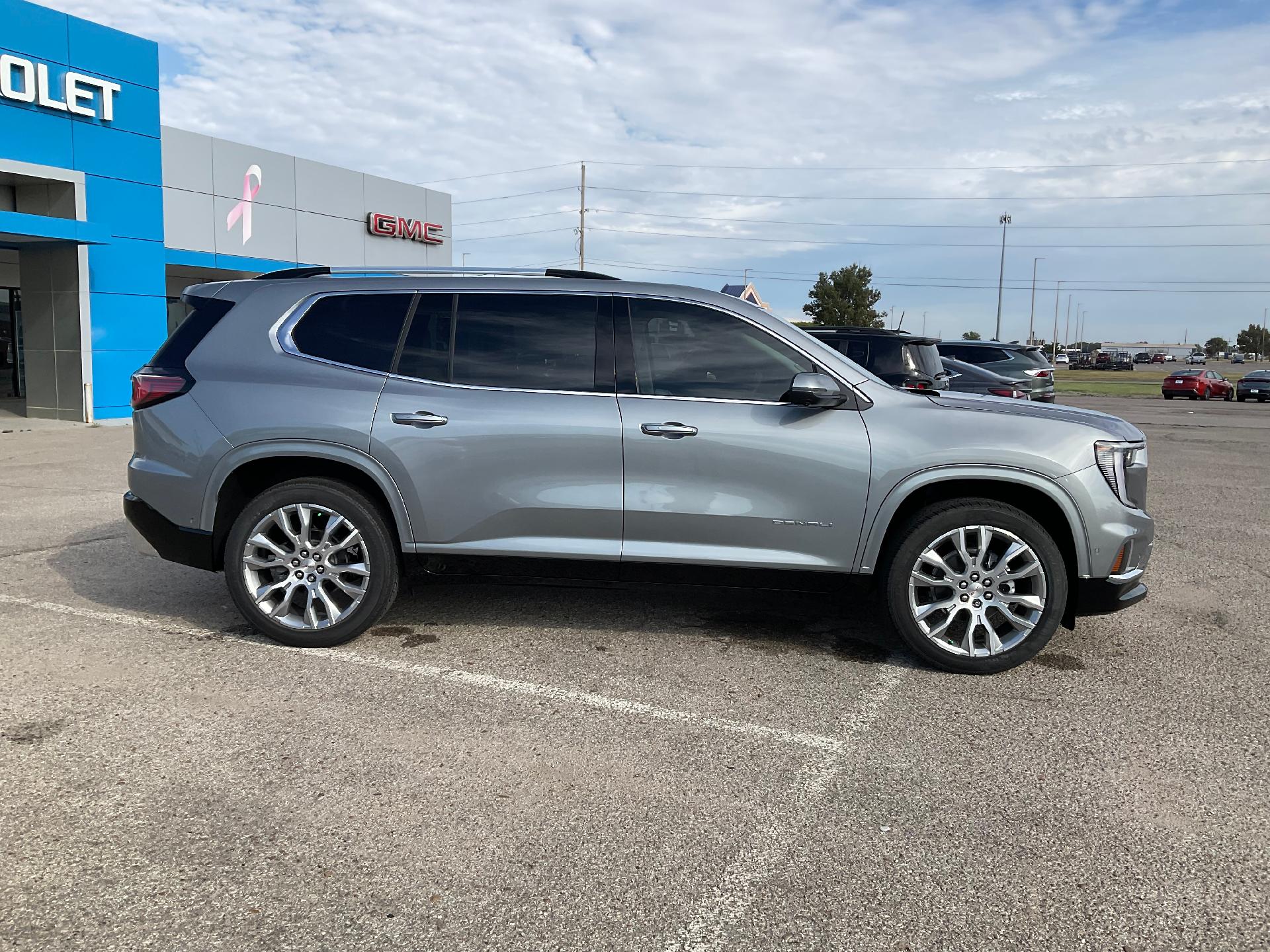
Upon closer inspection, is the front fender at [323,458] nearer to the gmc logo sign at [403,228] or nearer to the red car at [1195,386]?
the gmc logo sign at [403,228]

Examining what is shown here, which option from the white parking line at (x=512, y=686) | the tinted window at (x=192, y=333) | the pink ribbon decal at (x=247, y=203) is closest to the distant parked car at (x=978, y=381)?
the white parking line at (x=512, y=686)

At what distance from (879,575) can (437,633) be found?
2.35 metres

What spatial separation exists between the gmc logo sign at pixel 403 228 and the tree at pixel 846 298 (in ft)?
145

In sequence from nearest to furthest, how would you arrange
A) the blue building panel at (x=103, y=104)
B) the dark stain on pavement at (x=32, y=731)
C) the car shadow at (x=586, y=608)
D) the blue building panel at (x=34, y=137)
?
the dark stain on pavement at (x=32, y=731)
the car shadow at (x=586, y=608)
the blue building panel at (x=34, y=137)
the blue building panel at (x=103, y=104)

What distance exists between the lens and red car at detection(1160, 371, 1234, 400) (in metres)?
38.7

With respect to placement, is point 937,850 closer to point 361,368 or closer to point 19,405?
point 361,368

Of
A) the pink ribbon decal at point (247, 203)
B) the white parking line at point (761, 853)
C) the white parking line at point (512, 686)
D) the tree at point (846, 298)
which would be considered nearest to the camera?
the white parking line at point (761, 853)

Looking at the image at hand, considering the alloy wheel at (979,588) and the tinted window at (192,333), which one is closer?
the alloy wheel at (979,588)

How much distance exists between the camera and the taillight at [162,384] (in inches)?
201

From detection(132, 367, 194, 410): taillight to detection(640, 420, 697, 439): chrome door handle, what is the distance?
242 centimetres

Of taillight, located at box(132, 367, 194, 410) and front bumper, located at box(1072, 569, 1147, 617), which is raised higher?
taillight, located at box(132, 367, 194, 410)

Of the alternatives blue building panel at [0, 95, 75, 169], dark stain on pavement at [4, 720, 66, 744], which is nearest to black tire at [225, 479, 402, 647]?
dark stain on pavement at [4, 720, 66, 744]

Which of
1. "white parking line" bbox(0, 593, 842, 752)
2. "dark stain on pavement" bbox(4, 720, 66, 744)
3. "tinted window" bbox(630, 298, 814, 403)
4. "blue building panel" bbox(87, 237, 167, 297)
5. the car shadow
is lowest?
"dark stain on pavement" bbox(4, 720, 66, 744)

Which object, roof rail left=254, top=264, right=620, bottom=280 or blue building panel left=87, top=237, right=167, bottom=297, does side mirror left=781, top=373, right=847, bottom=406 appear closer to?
roof rail left=254, top=264, right=620, bottom=280
